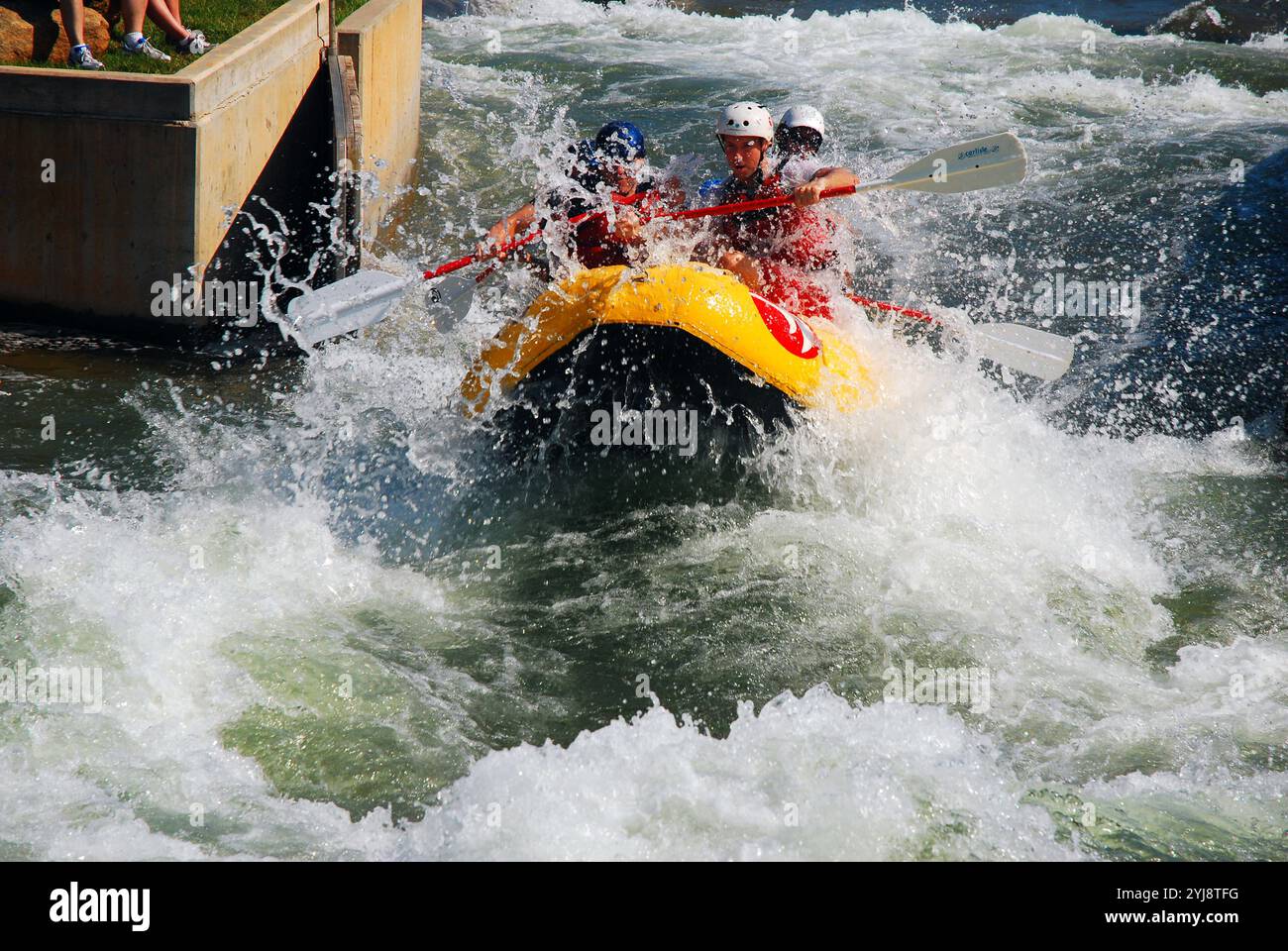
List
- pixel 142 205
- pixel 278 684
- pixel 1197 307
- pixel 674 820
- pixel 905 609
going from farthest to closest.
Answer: pixel 1197 307
pixel 142 205
pixel 905 609
pixel 278 684
pixel 674 820

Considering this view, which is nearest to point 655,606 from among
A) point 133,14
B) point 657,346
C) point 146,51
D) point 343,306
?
point 657,346

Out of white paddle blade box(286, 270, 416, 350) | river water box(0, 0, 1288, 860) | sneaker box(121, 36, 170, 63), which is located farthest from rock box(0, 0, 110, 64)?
white paddle blade box(286, 270, 416, 350)

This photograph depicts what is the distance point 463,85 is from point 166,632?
9876 millimetres

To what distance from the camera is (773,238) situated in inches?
243

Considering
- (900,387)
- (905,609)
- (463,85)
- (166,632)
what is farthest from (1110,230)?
(166,632)

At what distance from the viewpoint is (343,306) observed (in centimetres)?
577

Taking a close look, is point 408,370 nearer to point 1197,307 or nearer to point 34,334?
point 34,334

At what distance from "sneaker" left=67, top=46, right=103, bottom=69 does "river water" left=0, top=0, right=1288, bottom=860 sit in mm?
1552

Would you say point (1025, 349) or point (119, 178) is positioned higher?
point (119, 178)

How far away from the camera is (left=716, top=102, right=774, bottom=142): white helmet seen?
19.5 feet

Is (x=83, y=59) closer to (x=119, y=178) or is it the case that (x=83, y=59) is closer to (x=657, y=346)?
(x=119, y=178)

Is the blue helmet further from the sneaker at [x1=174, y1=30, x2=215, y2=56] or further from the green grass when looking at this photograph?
the sneaker at [x1=174, y1=30, x2=215, y2=56]

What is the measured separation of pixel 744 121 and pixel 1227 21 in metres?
13.3

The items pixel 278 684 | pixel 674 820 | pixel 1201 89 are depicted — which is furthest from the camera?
pixel 1201 89
